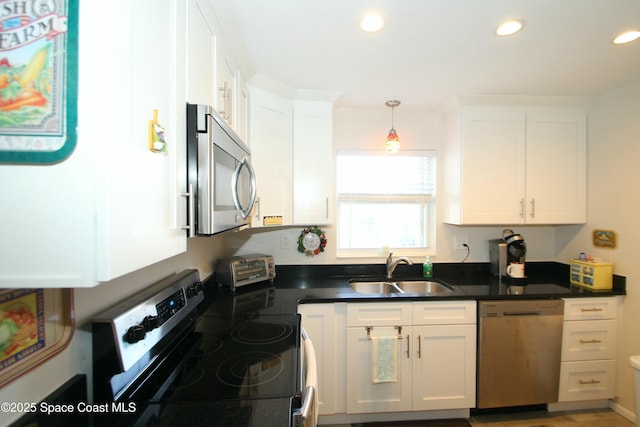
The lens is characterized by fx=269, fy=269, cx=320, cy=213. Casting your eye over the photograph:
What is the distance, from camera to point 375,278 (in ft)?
7.58

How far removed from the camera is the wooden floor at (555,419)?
6.05ft

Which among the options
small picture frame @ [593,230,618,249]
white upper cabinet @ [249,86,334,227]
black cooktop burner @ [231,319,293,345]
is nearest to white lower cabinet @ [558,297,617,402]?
small picture frame @ [593,230,618,249]

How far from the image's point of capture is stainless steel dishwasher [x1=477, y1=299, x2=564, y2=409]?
1828 mm

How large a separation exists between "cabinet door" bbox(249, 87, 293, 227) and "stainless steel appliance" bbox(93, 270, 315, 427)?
2.30ft

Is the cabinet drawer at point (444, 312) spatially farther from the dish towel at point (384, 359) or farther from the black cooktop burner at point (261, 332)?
the black cooktop burner at point (261, 332)

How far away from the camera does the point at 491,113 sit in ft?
6.95

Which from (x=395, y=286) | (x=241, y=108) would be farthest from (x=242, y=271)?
(x=395, y=286)

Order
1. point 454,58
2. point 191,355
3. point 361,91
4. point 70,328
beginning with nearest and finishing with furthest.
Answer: point 70,328 → point 191,355 → point 454,58 → point 361,91

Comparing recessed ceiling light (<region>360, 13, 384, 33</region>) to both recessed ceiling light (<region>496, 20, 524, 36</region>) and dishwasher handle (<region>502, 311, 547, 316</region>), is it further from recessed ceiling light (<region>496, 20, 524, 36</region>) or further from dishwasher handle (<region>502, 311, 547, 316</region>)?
dishwasher handle (<region>502, 311, 547, 316</region>)

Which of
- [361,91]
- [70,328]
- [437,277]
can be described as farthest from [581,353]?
[70,328]

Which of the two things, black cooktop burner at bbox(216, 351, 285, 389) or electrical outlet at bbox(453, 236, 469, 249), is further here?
electrical outlet at bbox(453, 236, 469, 249)

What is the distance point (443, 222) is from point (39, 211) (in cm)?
257

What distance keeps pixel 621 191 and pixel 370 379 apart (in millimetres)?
2236

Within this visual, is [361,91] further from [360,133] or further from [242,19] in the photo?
[242,19]
